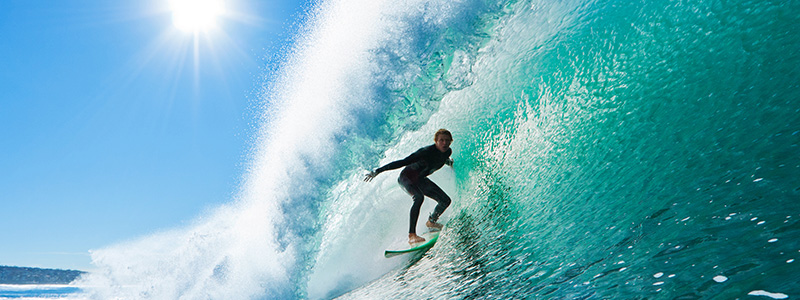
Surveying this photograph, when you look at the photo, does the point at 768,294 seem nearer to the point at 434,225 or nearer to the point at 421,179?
the point at 421,179

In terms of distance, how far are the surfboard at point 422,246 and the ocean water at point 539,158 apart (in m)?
0.11

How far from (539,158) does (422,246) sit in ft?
5.43

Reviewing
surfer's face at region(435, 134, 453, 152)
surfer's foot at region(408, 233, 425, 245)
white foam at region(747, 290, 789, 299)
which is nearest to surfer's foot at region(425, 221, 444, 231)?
surfer's foot at region(408, 233, 425, 245)

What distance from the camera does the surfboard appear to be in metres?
4.73

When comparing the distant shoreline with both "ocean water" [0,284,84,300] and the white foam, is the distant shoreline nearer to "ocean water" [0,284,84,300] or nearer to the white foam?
"ocean water" [0,284,84,300]

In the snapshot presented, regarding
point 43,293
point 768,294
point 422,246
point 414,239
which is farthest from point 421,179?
point 43,293

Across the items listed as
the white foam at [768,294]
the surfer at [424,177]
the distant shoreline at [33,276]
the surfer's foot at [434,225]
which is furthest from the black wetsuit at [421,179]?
the distant shoreline at [33,276]

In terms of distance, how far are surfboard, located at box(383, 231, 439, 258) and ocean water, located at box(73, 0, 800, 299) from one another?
11cm

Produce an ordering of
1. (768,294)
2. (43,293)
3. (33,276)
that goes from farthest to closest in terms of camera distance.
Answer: (33,276), (43,293), (768,294)

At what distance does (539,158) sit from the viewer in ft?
15.0

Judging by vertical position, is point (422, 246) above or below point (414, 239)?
below

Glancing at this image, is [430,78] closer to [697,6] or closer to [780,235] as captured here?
[697,6]

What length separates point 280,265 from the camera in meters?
6.08

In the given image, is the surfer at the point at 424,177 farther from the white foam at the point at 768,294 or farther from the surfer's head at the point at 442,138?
the white foam at the point at 768,294
